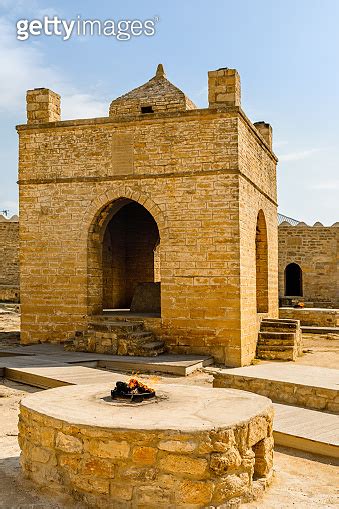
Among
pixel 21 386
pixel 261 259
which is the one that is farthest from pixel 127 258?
pixel 21 386

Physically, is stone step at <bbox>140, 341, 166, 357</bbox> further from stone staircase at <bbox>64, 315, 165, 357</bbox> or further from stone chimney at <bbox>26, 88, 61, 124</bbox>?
stone chimney at <bbox>26, 88, 61, 124</bbox>

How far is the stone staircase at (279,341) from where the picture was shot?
1220 cm

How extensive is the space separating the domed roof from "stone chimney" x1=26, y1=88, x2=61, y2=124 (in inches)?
61.2

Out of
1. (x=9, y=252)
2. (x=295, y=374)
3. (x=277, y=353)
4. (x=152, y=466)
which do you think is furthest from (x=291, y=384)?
(x=9, y=252)

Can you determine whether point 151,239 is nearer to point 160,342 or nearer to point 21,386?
point 160,342

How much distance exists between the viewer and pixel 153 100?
12867 mm

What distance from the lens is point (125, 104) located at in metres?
13.2

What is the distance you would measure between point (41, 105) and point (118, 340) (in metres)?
5.55

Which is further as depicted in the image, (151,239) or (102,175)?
(151,239)

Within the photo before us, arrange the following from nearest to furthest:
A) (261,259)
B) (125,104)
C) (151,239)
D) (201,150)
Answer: (201,150) → (125,104) → (261,259) → (151,239)

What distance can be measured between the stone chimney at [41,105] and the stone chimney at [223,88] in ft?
12.1

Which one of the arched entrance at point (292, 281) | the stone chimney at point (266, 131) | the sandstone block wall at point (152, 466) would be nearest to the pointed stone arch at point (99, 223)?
the stone chimney at point (266, 131)

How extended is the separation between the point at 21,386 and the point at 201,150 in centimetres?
563

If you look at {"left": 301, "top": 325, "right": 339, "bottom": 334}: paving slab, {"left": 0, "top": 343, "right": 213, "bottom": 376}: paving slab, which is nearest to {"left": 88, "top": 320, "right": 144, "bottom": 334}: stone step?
{"left": 0, "top": 343, "right": 213, "bottom": 376}: paving slab
